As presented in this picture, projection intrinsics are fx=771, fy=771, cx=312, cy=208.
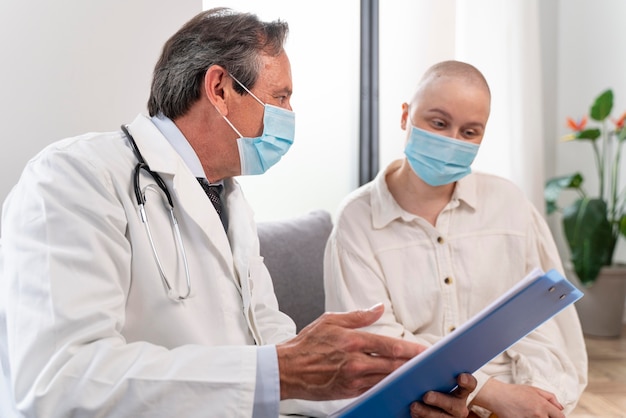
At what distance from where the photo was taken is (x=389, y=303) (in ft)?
6.24

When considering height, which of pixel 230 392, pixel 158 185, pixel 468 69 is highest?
pixel 468 69

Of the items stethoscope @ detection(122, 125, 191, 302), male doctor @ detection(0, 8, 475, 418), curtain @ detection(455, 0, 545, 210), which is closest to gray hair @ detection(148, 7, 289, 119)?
male doctor @ detection(0, 8, 475, 418)

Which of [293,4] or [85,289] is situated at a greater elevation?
[293,4]

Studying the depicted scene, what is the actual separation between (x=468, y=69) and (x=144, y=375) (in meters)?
1.23

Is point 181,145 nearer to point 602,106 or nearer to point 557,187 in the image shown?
point 557,187

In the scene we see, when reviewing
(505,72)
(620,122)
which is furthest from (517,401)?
(620,122)

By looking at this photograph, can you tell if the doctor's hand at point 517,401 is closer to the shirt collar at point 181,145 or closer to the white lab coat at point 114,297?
the white lab coat at point 114,297

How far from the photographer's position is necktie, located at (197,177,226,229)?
5.10ft

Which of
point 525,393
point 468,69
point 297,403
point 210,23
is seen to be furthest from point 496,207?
point 210,23

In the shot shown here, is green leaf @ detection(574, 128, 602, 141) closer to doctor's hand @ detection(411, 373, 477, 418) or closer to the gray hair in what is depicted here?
the gray hair

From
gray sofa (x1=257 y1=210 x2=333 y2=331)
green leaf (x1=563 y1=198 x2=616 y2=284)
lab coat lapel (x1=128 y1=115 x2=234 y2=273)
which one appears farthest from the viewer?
green leaf (x1=563 y1=198 x2=616 y2=284)

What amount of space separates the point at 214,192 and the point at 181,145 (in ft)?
0.53

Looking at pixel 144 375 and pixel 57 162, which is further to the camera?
pixel 57 162

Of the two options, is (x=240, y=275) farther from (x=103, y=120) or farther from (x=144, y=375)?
(x=103, y=120)
